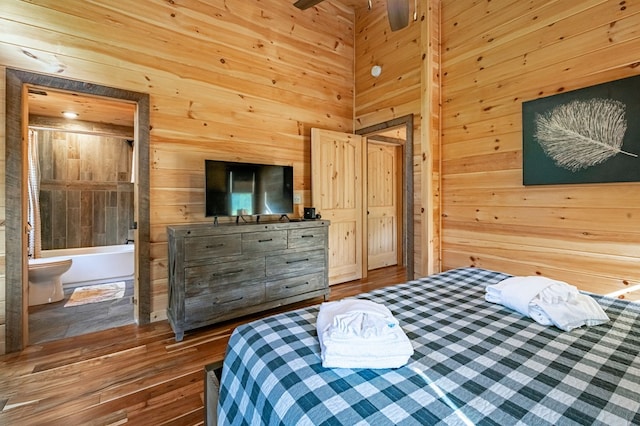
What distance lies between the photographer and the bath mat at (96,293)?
11.0ft

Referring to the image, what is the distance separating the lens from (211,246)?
2.58 metres

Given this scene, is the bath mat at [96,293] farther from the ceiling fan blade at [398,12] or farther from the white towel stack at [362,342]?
the ceiling fan blade at [398,12]

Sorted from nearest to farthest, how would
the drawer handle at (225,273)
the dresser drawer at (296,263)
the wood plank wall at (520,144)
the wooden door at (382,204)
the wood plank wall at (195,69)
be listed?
the wood plank wall at (520,144)
the wood plank wall at (195,69)
the drawer handle at (225,273)
the dresser drawer at (296,263)
the wooden door at (382,204)

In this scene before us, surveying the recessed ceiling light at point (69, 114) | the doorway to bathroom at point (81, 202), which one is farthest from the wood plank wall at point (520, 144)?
the recessed ceiling light at point (69, 114)

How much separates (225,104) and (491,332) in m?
3.14

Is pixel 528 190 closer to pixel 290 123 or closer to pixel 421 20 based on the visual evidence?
pixel 421 20

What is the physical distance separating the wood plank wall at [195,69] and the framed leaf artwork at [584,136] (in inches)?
95.3

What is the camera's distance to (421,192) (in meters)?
3.25

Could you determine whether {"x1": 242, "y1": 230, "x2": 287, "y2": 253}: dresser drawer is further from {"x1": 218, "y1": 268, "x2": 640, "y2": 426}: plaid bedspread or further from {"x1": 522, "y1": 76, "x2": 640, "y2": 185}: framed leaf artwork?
{"x1": 522, "y1": 76, "x2": 640, "y2": 185}: framed leaf artwork

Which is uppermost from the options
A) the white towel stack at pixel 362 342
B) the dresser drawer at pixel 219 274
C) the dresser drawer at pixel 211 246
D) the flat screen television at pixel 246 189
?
the flat screen television at pixel 246 189

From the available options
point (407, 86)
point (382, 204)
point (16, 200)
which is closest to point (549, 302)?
point (407, 86)

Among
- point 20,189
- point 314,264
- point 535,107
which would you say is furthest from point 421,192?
point 20,189

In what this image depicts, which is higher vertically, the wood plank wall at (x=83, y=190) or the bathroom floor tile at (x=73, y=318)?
the wood plank wall at (x=83, y=190)

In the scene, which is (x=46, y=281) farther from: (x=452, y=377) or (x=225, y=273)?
(x=452, y=377)
